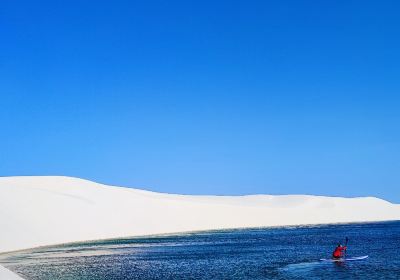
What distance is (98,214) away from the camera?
98.8m

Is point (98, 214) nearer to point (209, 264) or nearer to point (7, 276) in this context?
point (209, 264)

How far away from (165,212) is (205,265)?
247 ft

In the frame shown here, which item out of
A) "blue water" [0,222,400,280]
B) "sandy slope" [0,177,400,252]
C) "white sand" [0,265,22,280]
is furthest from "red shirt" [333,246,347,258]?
"sandy slope" [0,177,400,252]

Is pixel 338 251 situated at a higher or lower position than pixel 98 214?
lower

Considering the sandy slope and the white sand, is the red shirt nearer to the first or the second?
the white sand

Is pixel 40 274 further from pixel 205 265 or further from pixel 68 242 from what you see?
pixel 68 242

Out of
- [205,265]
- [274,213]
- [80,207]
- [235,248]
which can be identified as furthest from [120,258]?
[274,213]

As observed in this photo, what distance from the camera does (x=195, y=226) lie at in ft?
385

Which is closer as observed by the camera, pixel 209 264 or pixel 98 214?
pixel 209 264

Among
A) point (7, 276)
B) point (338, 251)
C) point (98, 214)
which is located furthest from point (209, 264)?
point (98, 214)

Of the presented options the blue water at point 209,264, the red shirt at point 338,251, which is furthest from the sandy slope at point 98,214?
the red shirt at point 338,251

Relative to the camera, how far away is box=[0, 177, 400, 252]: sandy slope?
75.9 m

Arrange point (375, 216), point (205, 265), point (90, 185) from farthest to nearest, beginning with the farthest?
point (375, 216)
point (90, 185)
point (205, 265)

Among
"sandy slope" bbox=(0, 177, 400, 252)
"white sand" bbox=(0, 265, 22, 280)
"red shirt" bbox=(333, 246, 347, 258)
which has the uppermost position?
"sandy slope" bbox=(0, 177, 400, 252)
